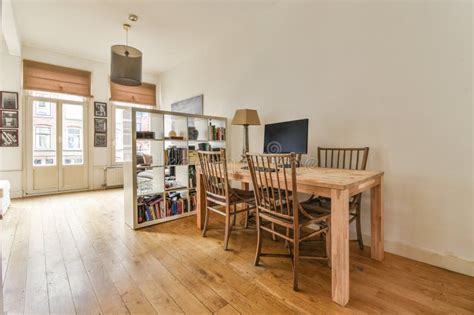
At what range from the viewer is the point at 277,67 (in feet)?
9.82

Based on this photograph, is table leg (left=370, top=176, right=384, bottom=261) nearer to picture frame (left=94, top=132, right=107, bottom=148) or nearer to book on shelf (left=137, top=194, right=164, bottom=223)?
book on shelf (left=137, top=194, right=164, bottom=223)

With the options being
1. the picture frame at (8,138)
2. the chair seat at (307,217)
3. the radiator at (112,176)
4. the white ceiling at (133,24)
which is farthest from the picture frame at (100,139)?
the chair seat at (307,217)

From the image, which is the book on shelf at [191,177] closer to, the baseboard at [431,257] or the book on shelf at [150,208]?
the book on shelf at [150,208]

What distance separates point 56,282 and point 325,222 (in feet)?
6.91

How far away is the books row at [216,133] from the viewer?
11.4 feet

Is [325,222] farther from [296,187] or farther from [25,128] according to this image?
[25,128]

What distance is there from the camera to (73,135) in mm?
4633

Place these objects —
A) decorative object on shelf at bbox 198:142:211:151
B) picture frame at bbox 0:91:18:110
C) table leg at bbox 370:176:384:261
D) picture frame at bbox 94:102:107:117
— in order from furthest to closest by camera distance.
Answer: picture frame at bbox 94:102:107:117 < picture frame at bbox 0:91:18:110 < decorative object on shelf at bbox 198:142:211:151 < table leg at bbox 370:176:384:261

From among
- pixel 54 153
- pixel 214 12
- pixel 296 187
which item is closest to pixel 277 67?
pixel 214 12

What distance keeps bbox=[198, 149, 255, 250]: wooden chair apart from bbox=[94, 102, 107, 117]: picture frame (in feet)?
12.3

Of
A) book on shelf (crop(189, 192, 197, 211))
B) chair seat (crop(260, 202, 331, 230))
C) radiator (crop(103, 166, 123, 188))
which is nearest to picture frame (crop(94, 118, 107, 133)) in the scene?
radiator (crop(103, 166, 123, 188))

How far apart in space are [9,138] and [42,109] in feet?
2.39

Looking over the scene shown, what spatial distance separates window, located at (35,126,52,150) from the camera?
428 centimetres

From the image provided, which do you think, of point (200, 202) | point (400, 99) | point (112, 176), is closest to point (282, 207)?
point (200, 202)
